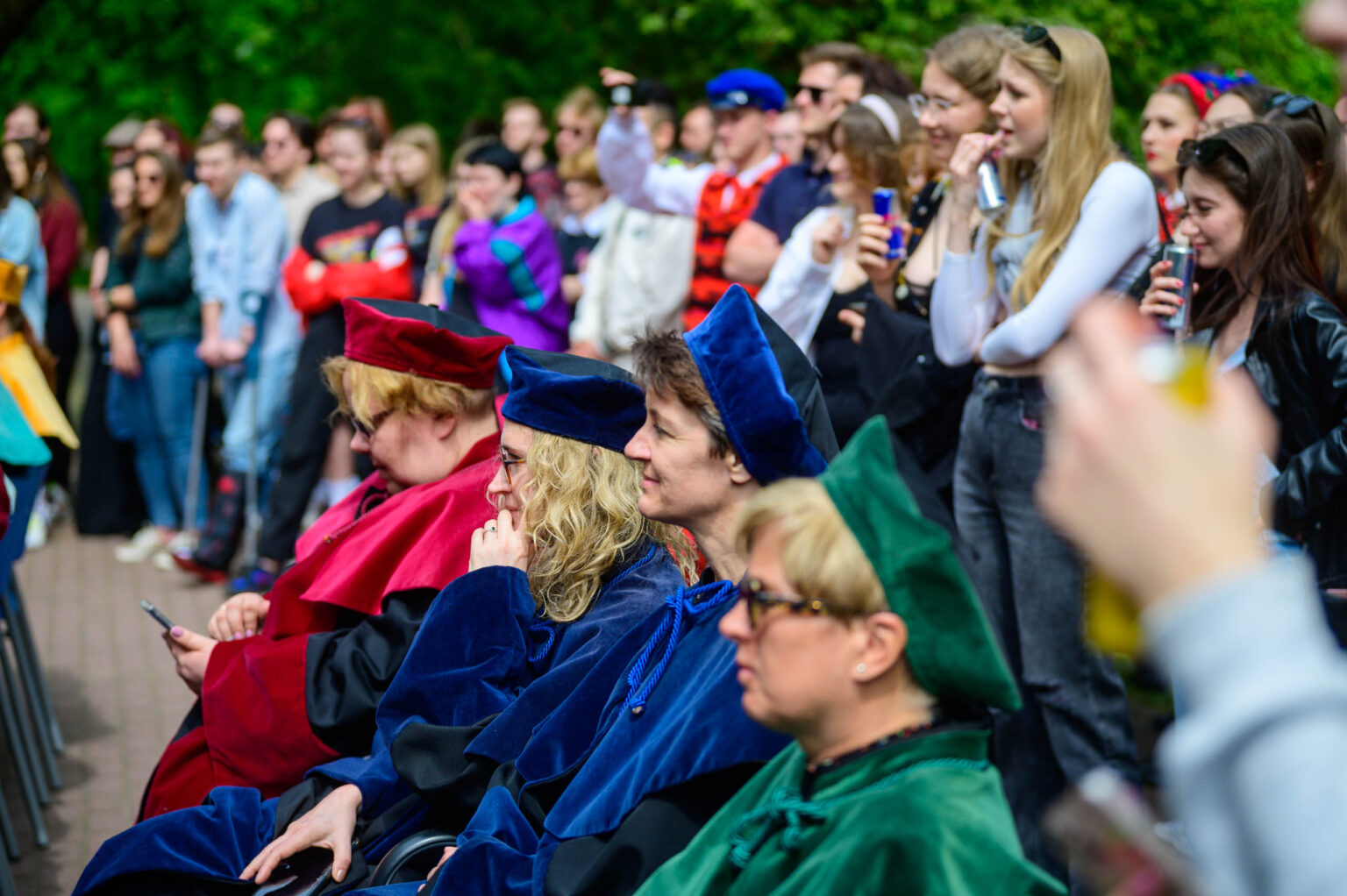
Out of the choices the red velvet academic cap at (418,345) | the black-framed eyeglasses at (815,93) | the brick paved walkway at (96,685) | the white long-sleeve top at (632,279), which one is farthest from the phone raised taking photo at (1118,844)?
the white long-sleeve top at (632,279)

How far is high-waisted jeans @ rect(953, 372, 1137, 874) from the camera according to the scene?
12.1ft

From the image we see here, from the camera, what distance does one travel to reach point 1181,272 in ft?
11.6

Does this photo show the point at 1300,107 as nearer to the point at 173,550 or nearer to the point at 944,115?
the point at 944,115

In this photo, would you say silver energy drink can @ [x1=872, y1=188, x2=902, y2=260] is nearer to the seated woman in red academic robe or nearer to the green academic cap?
the seated woman in red academic robe

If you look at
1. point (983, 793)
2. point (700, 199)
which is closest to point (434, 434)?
point (983, 793)

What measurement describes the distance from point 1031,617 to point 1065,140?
133 centimetres

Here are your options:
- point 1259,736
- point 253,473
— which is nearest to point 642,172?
point 253,473

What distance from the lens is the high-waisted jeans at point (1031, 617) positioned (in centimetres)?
370

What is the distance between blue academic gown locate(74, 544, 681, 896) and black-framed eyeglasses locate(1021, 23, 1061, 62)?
1.85m

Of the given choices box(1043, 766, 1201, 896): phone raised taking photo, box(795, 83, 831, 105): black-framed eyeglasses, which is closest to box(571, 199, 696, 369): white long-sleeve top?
box(795, 83, 831, 105): black-framed eyeglasses

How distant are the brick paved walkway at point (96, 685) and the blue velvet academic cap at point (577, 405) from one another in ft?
7.60

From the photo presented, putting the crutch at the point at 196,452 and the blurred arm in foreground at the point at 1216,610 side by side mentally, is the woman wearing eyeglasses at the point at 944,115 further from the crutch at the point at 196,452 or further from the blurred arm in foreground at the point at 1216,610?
the crutch at the point at 196,452

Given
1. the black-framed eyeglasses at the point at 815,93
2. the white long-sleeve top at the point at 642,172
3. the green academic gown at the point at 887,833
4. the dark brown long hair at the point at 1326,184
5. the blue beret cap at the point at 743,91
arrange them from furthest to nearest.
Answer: the white long-sleeve top at the point at 642,172 → the blue beret cap at the point at 743,91 → the black-framed eyeglasses at the point at 815,93 → the dark brown long hair at the point at 1326,184 → the green academic gown at the point at 887,833

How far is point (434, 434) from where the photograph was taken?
3.94m
